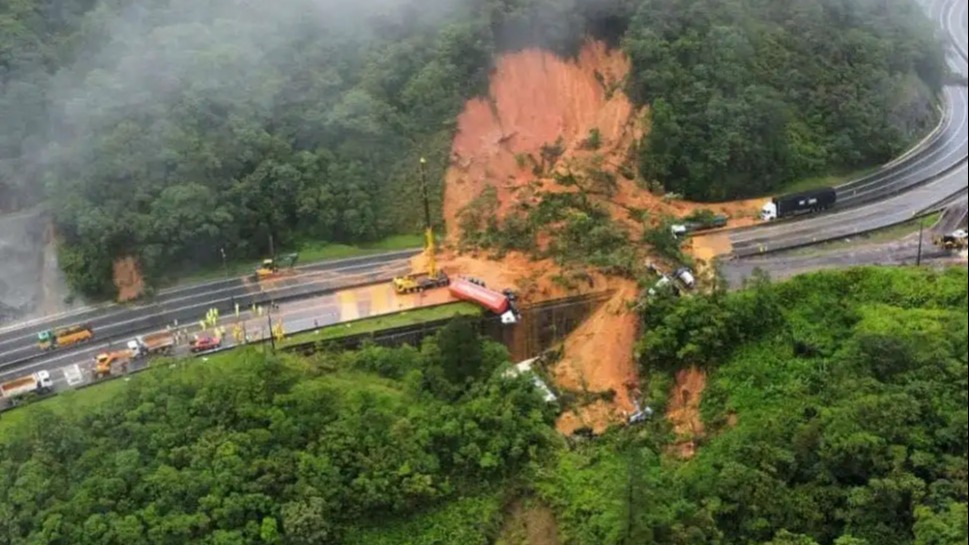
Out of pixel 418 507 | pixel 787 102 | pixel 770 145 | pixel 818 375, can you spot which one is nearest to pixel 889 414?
pixel 818 375

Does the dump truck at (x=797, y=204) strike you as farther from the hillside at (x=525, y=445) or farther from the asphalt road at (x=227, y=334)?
the asphalt road at (x=227, y=334)

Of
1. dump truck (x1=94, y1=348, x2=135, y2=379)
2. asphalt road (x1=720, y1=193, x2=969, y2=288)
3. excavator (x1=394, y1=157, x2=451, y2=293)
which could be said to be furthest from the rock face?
asphalt road (x1=720, y1=193, x2=969, y2=288)

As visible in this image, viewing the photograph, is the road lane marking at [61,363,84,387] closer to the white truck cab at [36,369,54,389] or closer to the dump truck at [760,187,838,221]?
the white truck cab at [36,369,54,389]

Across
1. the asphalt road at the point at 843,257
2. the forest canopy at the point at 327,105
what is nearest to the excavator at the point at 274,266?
the forest canopy at the point at 327,105

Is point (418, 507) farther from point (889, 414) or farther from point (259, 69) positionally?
point (259, 69)

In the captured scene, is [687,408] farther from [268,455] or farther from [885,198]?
[885,198]
